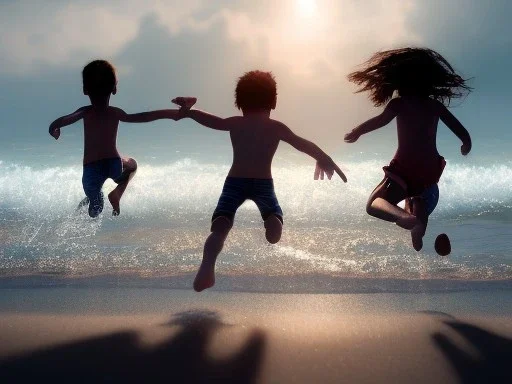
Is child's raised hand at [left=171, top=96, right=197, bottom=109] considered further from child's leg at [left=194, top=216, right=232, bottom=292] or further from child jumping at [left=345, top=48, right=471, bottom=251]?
child jumping at [left=345, top=48, right=471, bottom=251]

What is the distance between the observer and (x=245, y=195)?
479cm

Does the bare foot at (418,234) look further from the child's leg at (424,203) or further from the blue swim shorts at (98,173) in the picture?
the blue swim shorts at (98,173)

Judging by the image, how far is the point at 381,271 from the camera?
612 centimetres

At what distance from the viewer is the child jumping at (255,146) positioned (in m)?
4.78

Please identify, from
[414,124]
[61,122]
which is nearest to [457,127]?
[414,124]

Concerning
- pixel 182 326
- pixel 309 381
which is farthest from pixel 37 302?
pixel 309 381

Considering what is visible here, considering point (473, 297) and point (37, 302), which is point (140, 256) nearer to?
point (37, 302)

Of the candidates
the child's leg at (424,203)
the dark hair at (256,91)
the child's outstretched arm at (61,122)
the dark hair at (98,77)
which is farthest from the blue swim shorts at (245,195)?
the child's outstretched arm at (61,122)

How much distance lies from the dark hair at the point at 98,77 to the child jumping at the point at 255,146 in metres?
1.16

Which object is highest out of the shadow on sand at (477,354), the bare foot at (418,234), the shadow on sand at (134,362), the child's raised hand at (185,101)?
the child's raised hand at (185,101)

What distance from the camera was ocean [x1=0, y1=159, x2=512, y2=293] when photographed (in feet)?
18.4

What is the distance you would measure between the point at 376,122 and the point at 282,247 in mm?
3155

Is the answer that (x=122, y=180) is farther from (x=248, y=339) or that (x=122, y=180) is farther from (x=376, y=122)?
(x=248, y=339)

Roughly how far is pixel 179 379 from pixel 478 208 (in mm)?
12462
